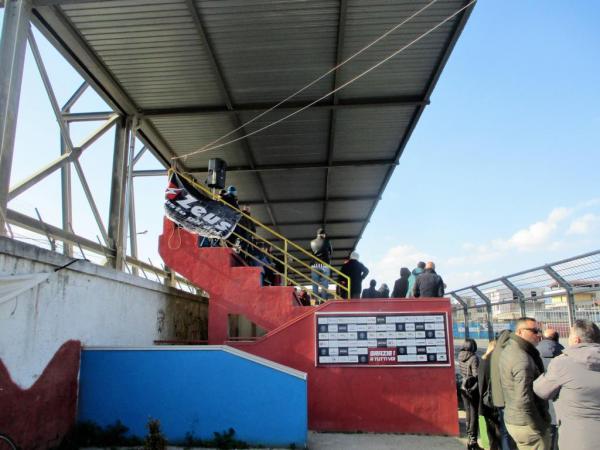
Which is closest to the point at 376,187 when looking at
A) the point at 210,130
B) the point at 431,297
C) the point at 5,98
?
the point at 210,130

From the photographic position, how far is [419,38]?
29.2ft

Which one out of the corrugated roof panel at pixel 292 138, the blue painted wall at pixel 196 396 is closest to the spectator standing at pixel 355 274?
the corrugated roof panel at pixel 292 138

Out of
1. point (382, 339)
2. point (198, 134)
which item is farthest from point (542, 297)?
point (198, 134)

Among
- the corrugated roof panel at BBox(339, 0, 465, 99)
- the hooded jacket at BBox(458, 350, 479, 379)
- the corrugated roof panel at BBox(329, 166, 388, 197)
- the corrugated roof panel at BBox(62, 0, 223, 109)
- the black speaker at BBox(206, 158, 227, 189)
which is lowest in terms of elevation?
the hooded jacket at BBox(458, 350, 479, 379)

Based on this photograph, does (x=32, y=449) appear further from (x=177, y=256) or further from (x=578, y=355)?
(x=578, y=355)

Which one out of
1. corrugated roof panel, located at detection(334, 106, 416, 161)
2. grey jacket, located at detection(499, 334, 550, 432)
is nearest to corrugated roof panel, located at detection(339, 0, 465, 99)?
corrugated roof panel, located at detection(334, 106, 416, 161)

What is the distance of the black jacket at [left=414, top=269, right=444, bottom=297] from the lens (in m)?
9.27

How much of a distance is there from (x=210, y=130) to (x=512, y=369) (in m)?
9.69

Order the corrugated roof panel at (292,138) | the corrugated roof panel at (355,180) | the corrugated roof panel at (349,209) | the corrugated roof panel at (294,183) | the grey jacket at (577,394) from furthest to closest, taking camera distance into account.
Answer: the corrugated roof panel at (349,209) < the corrugated roof panel at (294,183) < the corrugated roof panel at (355,180) < the corrugated roof panel at (292,138) < the grey jacket at (577,394)

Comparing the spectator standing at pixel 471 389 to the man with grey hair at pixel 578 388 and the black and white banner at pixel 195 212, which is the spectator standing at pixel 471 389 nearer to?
the man with grey hair at pixel 578 388

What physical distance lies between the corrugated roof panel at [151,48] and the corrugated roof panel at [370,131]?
336 cm

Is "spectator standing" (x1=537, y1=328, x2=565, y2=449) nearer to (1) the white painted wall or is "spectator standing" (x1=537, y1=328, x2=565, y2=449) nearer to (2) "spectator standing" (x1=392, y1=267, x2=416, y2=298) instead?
(2) "spectator standing" (x1=392, y1=267, x2=416, y2=298)

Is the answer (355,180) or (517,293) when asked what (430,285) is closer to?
(517,293)

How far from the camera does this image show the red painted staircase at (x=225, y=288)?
9125 mm
